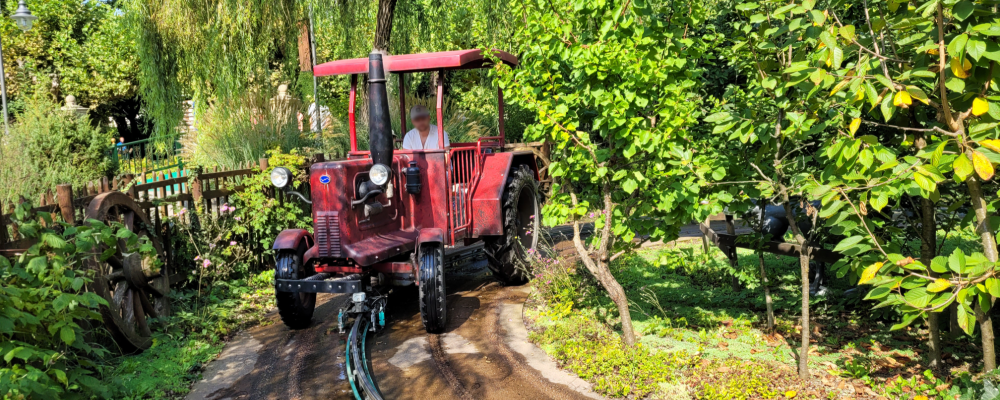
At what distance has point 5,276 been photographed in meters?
3.85

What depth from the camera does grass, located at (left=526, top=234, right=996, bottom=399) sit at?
14.4 feet

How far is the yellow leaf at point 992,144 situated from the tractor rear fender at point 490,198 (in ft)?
14.4

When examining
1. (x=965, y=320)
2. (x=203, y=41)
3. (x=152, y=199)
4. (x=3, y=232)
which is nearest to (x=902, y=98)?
(x=965, y=320)

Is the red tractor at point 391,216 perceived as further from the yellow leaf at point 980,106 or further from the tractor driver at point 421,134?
the yellow leaf at point 980,106

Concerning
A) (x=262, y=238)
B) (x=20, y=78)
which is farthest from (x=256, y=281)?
(x=20, y=78)

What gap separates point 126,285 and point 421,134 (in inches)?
125

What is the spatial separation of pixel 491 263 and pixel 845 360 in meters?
3.62

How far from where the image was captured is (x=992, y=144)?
10.1 feet

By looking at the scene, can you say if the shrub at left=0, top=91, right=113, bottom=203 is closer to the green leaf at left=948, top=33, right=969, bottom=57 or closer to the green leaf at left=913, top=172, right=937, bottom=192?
the green leaf at left=913, top=172, right=937, bottom=192

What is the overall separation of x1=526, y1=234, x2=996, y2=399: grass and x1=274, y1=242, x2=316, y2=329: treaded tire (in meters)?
2.02

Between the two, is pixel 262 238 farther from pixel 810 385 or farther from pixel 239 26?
pixel 810 385

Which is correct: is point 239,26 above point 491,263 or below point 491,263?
above

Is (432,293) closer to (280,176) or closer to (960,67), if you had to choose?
(280,176)

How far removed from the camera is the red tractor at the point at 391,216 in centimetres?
571
